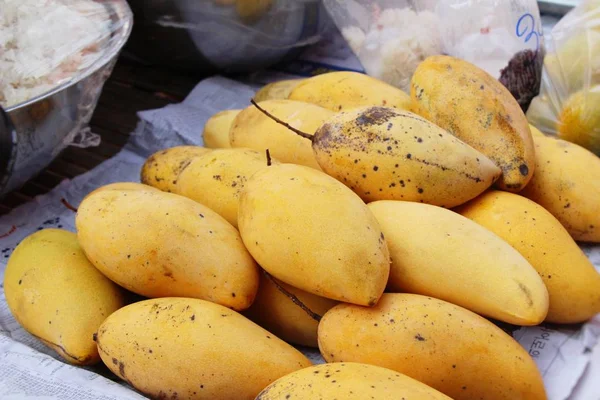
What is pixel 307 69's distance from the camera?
135 cm

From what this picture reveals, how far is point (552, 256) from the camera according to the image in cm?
62

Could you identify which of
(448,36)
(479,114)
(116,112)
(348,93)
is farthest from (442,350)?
(116,112)

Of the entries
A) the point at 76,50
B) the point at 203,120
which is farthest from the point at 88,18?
the point at 203,120

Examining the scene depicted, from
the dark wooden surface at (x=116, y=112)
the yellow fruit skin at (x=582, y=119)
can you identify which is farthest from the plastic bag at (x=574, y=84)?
the dark wooden surface at (x=116, y=112)

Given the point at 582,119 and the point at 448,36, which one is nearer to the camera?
the point at 582,119

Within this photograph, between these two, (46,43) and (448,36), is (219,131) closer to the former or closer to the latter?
(46,43)

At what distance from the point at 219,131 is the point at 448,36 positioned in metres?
0.45

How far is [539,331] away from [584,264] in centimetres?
8

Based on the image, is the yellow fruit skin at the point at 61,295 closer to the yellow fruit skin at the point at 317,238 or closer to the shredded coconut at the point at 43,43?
the yellow fruit skin at the point at 317,238

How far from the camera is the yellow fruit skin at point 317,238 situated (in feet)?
1.72

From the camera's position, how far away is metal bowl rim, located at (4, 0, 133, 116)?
2.65 feet

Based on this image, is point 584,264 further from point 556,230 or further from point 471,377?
point 471,377

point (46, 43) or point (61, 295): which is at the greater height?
point (46, 43)

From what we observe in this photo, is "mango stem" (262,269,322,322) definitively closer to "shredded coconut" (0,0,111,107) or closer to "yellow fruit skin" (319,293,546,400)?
"yellow fruit skin" (319,293,546,400)
